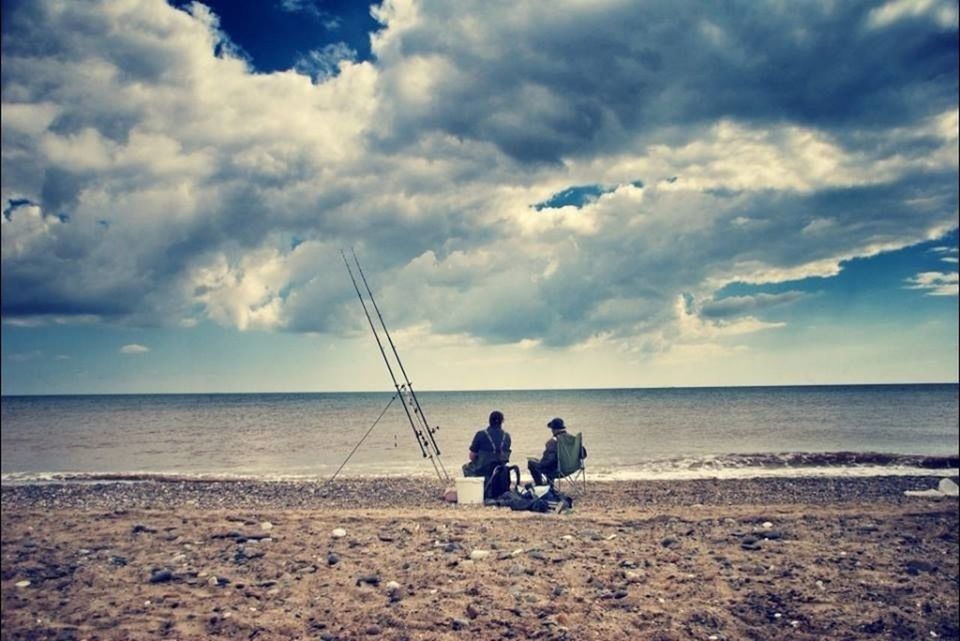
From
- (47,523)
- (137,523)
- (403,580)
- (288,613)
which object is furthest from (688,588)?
(47,523)

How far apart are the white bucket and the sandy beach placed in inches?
23.2

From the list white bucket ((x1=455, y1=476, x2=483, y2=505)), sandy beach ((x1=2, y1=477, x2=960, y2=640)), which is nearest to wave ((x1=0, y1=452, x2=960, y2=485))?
white bucket ((x1=455, y1=476, x2=483, y2=505))

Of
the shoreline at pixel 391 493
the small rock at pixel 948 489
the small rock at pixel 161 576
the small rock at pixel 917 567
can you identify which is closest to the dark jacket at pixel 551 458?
the shoreline at pixel 391 493

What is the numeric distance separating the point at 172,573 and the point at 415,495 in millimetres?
6798

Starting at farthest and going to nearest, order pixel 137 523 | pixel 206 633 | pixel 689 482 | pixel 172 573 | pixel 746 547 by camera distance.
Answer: pixel 689 482
pixel 137 523
pixel 746 547
pixel 172 573
pixel 206 633

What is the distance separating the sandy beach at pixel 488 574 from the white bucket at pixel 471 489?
0.59 m

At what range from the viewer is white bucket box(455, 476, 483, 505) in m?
10.6

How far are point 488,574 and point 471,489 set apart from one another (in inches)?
184

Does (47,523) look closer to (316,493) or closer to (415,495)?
(316,493)

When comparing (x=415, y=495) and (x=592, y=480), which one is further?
(x=592, y=480)

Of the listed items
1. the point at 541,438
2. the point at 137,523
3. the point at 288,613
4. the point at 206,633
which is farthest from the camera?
the point at 541,438

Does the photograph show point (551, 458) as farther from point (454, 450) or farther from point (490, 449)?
point (454, 450)

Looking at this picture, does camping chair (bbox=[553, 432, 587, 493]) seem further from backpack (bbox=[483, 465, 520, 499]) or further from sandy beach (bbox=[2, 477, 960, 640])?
sandy beach (bbox=[2, 477, 960, 640])

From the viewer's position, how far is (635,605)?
5125 mm
